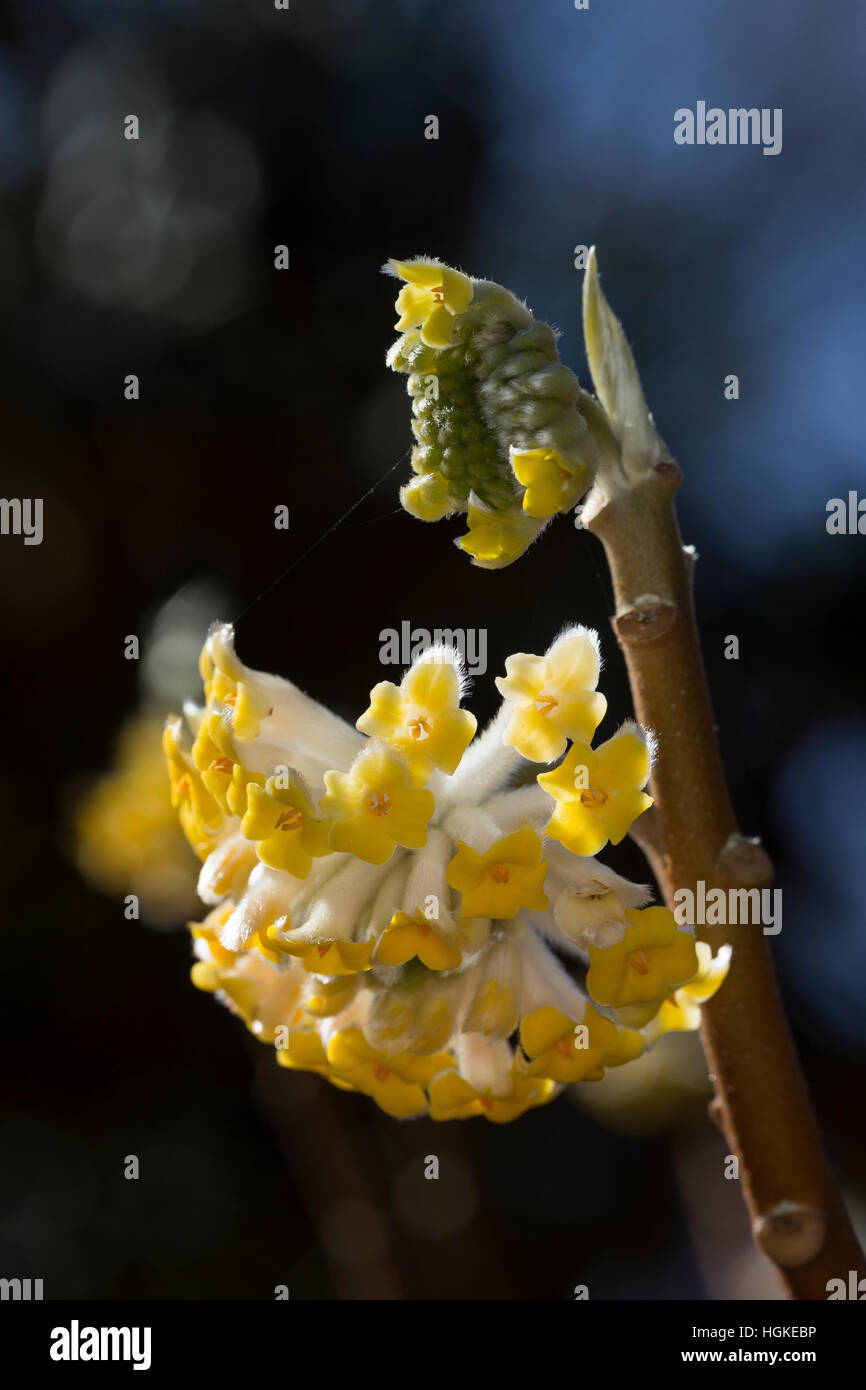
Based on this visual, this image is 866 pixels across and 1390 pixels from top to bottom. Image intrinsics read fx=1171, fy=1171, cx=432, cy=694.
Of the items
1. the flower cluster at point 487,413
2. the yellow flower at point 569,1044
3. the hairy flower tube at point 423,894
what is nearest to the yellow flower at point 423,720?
the hairy flower tube at point 423,894

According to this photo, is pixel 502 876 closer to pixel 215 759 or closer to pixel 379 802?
pixel 379 802

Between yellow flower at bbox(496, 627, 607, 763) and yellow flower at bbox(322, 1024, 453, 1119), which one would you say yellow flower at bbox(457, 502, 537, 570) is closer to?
yellow flower at bbox(496, 627, 607, 763)

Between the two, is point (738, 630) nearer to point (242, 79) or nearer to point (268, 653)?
point (268, 653)

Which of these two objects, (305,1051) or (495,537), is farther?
(305,1051)

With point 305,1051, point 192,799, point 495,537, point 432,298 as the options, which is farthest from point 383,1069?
point 432,298

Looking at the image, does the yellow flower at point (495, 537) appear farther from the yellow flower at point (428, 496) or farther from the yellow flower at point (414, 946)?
the yellow flower at point (414, 946)

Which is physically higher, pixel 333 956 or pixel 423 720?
pixel 423 720
